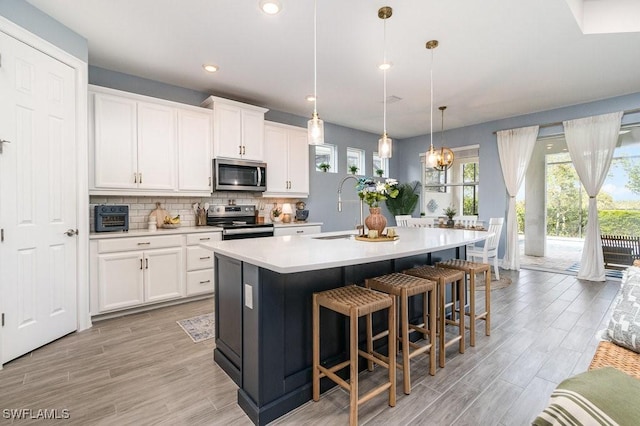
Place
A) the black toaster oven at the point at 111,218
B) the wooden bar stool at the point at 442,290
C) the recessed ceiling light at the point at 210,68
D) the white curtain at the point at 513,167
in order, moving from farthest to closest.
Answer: the white curtain at the point at 513,167 < the recessed ceiling light at the point at 210,68 < the black toaster oven at the point at 111,218 < the wooden bar stool at the point at 442,290

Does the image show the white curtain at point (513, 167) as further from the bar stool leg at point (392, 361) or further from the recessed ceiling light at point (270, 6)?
the recessed ceiling light at point (270, 6)

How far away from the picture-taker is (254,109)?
440 centimetres

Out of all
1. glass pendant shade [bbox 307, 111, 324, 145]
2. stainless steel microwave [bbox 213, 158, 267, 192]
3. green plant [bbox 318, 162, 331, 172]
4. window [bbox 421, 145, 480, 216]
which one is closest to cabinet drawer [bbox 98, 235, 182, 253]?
stainless steel microwave [bbox 213, 158, 267, 192]

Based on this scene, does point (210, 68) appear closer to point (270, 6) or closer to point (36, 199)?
point (270, 6)

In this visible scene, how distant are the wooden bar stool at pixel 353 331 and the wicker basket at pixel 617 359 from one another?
0.92m

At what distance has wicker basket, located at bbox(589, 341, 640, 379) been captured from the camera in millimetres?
1261

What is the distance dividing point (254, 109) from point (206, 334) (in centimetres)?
308

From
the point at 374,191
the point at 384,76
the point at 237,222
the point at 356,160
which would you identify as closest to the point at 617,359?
the point at 374,191

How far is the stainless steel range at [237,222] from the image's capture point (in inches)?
158

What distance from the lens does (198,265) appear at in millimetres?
3734

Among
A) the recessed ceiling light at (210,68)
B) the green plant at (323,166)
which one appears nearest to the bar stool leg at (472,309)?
the recessed ceiling light at (210,68)

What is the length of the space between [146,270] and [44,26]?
2.39m

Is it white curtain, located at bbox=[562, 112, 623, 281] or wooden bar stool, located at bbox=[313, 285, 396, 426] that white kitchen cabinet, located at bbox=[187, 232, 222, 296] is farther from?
white curtain, located at bbox=[562, 112, 623, 281]

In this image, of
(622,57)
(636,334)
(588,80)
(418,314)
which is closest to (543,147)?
(588,80)
